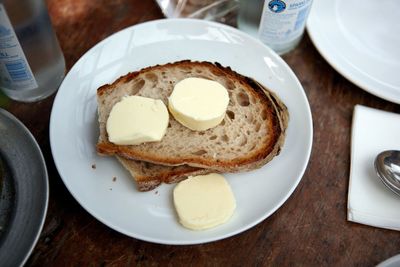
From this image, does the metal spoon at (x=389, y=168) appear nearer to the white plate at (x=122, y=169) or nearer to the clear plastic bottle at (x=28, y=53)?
the white plate at (x=122, y=169)

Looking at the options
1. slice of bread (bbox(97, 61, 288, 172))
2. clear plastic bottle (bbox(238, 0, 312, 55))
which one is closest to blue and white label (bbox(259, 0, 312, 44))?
clear plastic bottle (bbox(238, 0, 312, 55))

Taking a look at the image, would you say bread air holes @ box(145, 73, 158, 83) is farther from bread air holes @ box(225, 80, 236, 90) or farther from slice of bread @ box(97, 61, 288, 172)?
bread air holes @ box(225, 80, 236, 90)

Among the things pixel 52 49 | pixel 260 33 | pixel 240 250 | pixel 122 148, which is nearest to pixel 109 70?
pixel 52 49

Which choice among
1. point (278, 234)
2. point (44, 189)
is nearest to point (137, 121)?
point (44, 189)

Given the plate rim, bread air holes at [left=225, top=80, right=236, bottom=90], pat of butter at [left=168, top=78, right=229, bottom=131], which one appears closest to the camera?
the plate rim

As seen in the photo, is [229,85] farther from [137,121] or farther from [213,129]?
[137,121]

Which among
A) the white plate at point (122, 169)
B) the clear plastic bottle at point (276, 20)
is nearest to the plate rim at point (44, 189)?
the white plate at point (122, 169)

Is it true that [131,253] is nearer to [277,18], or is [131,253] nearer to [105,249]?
[105,249]
